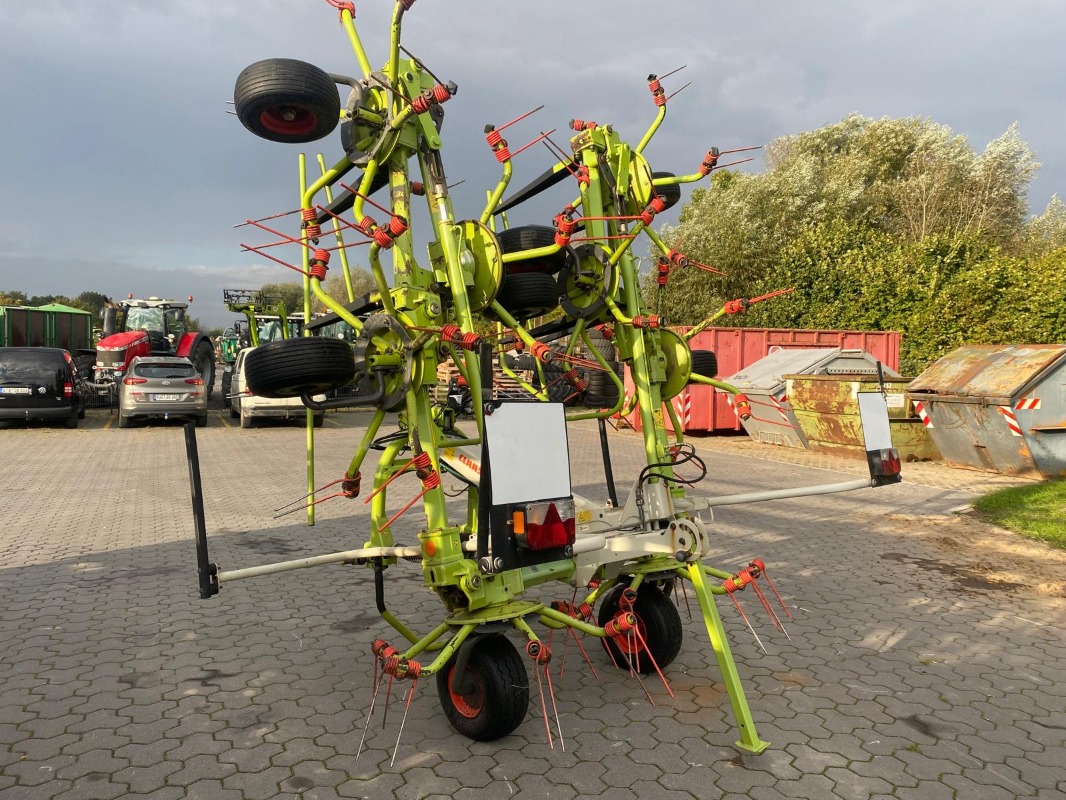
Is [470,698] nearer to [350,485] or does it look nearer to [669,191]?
[350,485]

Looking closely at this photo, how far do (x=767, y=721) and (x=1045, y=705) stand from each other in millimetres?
1428

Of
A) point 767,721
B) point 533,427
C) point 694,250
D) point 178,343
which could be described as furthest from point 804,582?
point 694,250

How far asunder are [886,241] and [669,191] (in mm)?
20739

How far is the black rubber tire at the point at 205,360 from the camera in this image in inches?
811

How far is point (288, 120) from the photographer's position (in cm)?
352

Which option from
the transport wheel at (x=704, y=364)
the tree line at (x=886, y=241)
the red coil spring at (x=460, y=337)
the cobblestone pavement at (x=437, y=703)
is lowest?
the cobblestone pavement at (x=437, y=703)

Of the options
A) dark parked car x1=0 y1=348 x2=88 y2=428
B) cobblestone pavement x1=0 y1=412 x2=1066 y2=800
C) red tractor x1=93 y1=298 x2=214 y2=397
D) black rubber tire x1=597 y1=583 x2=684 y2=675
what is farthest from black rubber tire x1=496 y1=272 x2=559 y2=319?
red tractor x1=93 y1=298 x2=214 y2=397

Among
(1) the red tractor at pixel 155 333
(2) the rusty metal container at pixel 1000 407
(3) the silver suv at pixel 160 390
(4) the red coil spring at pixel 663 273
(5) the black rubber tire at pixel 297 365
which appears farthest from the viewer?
(1) the red tractor at pixel 155 333

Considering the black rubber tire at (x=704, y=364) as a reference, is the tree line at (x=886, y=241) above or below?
above

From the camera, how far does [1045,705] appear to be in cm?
361

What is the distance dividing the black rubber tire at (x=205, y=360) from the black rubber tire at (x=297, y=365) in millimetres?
18796

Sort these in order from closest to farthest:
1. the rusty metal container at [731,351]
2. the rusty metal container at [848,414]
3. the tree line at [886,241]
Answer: the rusty metal container at [848,414]
the rusty metal container at [731,351]
the tree line at [886,241]

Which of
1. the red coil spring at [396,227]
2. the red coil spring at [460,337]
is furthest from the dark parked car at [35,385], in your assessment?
the red coil spring at [460,337]

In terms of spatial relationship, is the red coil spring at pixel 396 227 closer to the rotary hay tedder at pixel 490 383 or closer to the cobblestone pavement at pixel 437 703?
the rotary hay tedder at pixel 490 383
